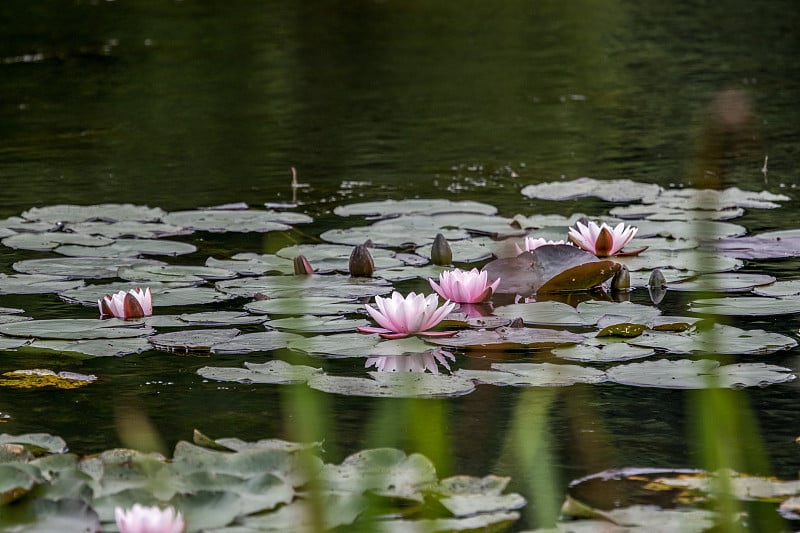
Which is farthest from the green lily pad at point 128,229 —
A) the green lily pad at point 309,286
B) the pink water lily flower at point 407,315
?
the pink water lily flower at point 407,315

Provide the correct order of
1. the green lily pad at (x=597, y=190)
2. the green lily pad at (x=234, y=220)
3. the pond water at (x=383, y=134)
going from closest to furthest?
the pond water at (x=383, y=134), the green lily pad at (x=234, y=220), the green lily pad at (x=597, y=190)

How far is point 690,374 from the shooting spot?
2756mm

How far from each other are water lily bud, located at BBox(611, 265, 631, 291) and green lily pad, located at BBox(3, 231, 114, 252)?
59.8 inches

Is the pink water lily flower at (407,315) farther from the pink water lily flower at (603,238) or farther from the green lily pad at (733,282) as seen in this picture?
the pink water lily flower at (603,238)

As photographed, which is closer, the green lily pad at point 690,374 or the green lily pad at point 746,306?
the green lily pad at point 690,374

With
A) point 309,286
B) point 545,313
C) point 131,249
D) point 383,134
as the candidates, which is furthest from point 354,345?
point 383,134

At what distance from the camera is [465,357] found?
2.97 meters

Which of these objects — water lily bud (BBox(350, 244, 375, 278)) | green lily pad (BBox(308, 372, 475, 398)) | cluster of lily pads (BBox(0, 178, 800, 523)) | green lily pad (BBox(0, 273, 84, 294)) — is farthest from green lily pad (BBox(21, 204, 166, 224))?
green lily pad (BBox(308, 372, 475, 398))

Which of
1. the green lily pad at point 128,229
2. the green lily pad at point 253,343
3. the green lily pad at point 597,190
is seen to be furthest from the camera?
the green lily pad at point 597,190

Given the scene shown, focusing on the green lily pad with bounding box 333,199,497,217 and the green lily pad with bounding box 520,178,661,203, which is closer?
the green lily pad with bounding box 333,199,497,217

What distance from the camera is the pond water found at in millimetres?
2564

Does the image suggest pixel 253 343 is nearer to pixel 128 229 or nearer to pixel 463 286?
pixel 463 286

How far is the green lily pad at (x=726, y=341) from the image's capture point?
2.93 metres

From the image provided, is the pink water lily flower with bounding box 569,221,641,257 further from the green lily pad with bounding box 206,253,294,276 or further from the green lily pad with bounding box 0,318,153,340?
the green lily pad with bounding box 0,318,153,340
